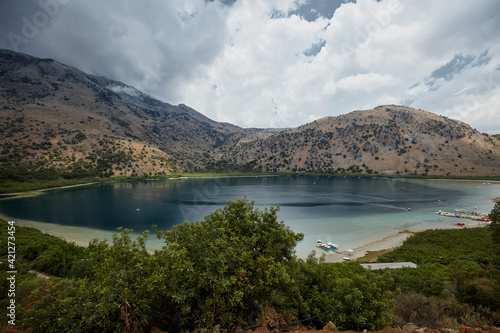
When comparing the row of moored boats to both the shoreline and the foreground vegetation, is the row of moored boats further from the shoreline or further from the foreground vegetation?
the foreground vegetation

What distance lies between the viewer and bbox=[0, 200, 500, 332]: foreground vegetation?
9859 mm

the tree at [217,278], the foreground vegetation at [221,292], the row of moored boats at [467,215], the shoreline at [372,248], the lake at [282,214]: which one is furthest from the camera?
the row of moored boats at [467,215]

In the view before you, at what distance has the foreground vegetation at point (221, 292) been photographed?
32.3 ft

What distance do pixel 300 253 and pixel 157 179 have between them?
550 feet

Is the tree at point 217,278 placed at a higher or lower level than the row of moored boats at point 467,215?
higher

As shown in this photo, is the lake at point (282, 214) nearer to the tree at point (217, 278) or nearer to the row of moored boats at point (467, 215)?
the row of moored boats at point (467, 215)

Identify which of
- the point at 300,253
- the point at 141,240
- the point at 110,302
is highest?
the point at 141,240

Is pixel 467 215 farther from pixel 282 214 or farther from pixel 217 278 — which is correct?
pixel 217 278

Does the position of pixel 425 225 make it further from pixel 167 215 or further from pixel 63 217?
pixel 63 217

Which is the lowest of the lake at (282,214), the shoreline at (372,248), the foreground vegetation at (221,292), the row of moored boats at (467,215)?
the shoreline at (372,248)

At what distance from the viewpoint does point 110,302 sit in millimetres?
9906

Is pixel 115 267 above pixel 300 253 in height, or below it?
above

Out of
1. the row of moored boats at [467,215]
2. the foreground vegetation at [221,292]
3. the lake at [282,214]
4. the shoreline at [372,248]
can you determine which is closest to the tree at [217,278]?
the foreground vegetation at [221,292]

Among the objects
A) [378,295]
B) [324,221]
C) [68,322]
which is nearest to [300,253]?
[324,221]
